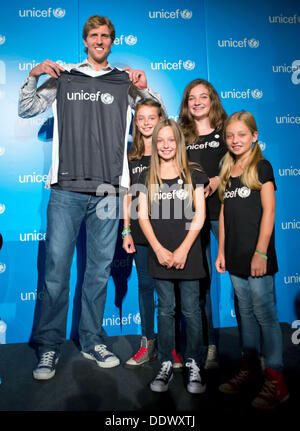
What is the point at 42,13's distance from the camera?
2881mm

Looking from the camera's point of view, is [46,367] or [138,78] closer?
[46,367]

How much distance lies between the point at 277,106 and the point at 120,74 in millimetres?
1560

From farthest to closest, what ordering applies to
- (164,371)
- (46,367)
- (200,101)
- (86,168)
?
(200,101)
(86,168)
(46,367)
(164,371)

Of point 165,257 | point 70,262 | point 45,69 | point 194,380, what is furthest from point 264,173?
point 45,69

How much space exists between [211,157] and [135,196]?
1.87ft

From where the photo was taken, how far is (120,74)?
2.36 m

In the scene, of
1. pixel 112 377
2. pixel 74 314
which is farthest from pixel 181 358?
pixel 74 314

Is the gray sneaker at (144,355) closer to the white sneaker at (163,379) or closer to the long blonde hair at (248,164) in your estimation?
the white sneaker at (163,379)

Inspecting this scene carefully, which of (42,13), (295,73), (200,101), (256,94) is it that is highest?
(42,13)

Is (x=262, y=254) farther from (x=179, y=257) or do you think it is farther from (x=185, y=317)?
(x=185, y=317)

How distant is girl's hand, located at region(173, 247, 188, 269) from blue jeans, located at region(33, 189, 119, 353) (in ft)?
2.00

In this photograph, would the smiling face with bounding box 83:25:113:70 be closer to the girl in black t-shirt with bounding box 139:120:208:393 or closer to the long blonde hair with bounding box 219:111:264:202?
the girl in black t-shirt with bounding box 139:120:208:393

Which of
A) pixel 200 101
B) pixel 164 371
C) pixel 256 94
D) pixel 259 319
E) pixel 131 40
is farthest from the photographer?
pixel 256 94
